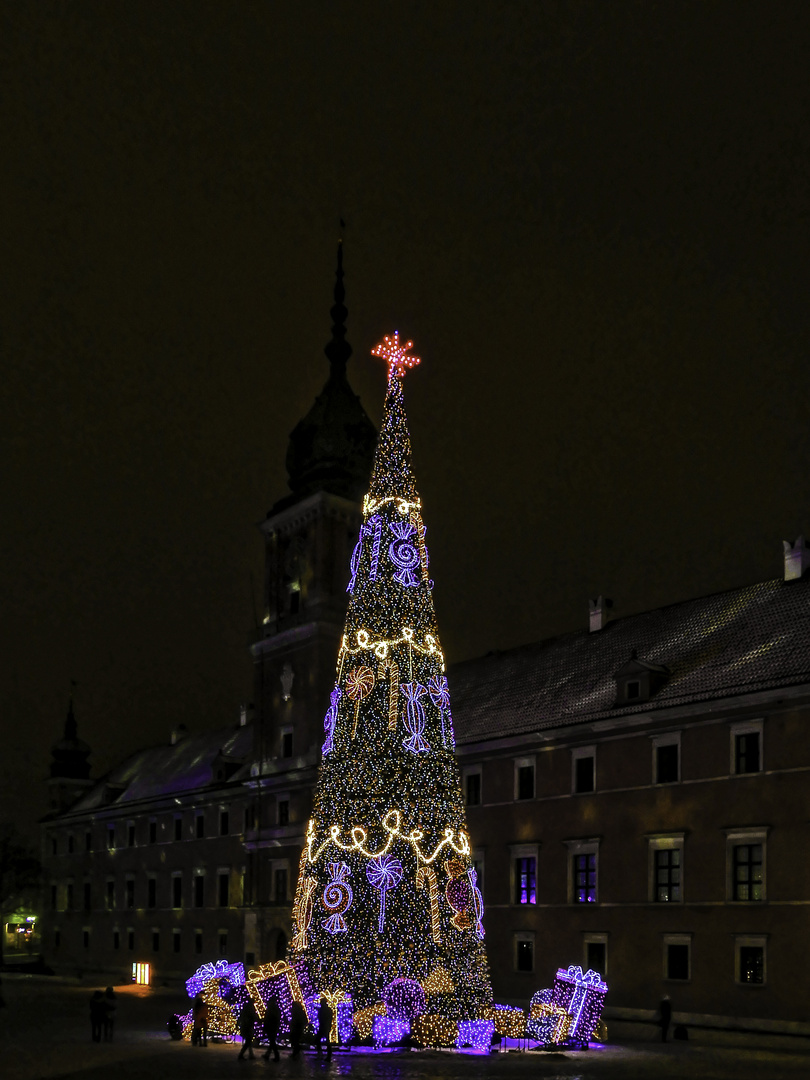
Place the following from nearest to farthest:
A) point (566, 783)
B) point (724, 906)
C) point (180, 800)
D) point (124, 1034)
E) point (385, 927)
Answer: point (385, 927) < point (124, 1034) < point (724, 906) < point (566, 783) < point (180, 800)

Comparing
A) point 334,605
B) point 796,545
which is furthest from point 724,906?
point 334,605

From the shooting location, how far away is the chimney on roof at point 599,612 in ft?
150

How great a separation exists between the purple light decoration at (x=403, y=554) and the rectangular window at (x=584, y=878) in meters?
15.1

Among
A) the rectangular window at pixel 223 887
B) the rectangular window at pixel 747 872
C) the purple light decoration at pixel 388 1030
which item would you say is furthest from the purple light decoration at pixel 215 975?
the rectangular window at pixel 223 887

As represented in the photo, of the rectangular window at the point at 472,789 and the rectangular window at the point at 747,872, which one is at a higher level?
the rectangular window at the point at 472,789

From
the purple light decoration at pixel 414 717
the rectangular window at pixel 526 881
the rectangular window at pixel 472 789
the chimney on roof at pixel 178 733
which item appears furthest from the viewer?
the chimney on roof at pixel 178 733

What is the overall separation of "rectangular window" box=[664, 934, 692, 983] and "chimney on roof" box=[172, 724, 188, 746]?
155 ft

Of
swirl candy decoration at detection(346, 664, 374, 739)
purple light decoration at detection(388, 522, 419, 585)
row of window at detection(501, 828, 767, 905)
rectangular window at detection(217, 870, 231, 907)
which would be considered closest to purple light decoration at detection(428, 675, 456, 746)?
swirl candy decoration at detection(346, 664, 374, 739)

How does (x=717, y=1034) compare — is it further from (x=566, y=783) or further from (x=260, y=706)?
(x=260, y=706)

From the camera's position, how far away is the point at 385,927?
83.1ft

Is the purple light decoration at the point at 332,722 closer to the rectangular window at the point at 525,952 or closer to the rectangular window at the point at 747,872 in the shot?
the rectangular window at the point at 747,872

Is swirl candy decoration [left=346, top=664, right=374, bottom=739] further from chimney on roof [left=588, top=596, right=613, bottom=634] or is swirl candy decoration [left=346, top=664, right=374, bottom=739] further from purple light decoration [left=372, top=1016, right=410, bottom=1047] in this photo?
chimney on roof [left=588, top=596, right=613, bottom=634]

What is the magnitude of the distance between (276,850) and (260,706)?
6420 millimetres

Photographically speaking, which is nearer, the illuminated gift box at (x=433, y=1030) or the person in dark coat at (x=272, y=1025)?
the person in dark coat at (x=272, y=1025)
